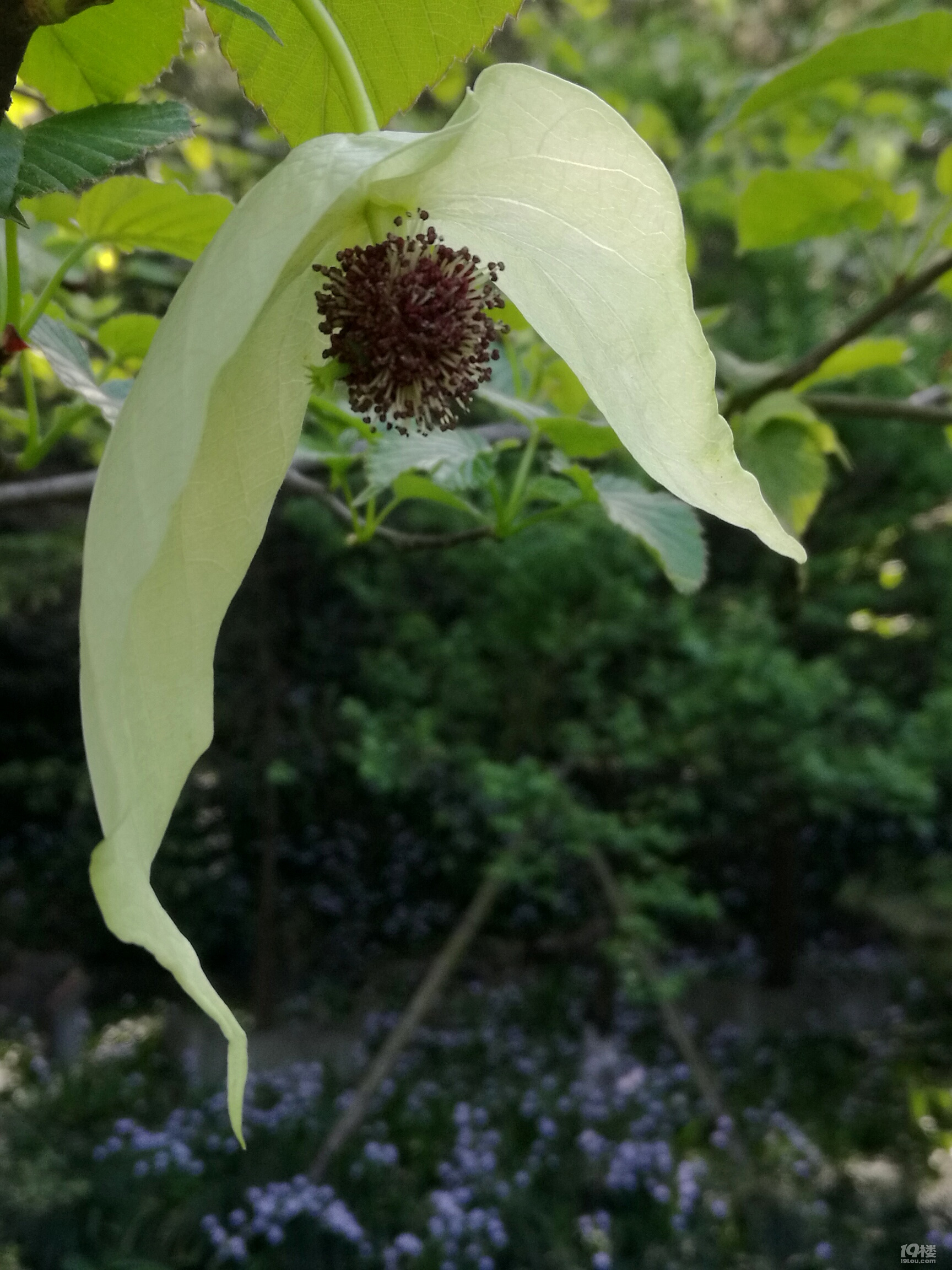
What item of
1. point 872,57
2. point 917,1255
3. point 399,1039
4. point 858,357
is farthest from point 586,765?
point 872,57

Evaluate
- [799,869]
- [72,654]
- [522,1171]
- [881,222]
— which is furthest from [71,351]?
[799,869]

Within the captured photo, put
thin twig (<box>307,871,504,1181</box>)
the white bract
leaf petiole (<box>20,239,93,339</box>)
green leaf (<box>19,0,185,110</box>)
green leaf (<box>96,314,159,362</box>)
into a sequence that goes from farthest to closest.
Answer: thin twig (<box>307,871,504,1181</box>), green leaf (<box>96,314,159,362</box>), leaf petiole (<box>20,239,93,339</box>), green leaf (<box>19,0,185,110</box>), the white bract

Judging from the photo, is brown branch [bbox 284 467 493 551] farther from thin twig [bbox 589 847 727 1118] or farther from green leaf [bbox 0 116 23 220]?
thin twig [bbox 589 847 727 1118]

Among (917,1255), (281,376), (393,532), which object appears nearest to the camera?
(281,376)

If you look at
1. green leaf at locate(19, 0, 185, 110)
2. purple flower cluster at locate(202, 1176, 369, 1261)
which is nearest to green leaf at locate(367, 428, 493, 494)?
green leaf at locate(19, 0, 185, 110)

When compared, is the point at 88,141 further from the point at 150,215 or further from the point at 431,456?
the point at 431,456

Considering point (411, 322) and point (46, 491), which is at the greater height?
point (411, 322)
